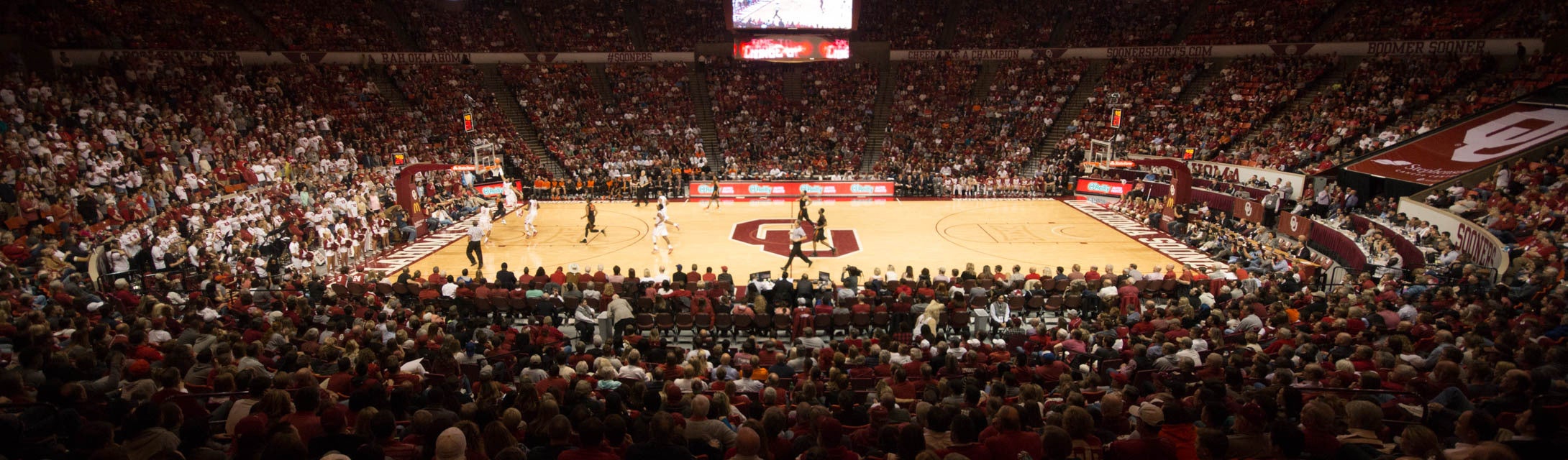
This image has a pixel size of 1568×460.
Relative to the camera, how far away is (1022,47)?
4475cm

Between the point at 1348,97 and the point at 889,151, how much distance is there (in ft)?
62.1

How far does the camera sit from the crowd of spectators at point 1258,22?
38344mm

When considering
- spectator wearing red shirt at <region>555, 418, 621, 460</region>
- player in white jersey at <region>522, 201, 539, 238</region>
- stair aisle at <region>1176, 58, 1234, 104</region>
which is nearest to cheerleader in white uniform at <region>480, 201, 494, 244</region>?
player in white jersey at <region>522, 201, 539, 238</region>

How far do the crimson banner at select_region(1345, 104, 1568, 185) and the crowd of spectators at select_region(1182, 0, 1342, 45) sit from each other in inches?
515

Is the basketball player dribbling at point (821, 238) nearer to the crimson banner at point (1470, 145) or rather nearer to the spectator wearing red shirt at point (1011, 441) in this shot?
the spectator wearing red shirt at point (1011, 441)

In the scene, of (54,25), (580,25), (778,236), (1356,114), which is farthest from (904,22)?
(54,25)

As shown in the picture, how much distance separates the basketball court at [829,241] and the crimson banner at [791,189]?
288 cm

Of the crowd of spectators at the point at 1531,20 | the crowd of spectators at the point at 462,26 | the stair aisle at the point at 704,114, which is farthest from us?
the crowd of spectators at the point at 462,26

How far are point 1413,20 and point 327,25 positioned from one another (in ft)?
165

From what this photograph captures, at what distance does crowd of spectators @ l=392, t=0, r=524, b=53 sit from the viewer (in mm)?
42750

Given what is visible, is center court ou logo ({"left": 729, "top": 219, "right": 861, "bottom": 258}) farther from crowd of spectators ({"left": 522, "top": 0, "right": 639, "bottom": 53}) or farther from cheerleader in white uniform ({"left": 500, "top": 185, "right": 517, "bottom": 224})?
crowd of spectators ({"left": 522, "top": 0, "right": 639, "bottom": 53})

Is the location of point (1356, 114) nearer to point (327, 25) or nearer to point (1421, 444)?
point (1421, 444)

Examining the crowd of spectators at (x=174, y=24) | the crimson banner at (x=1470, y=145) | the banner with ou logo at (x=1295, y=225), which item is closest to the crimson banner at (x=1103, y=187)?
the crimson banner at (x=1470, y=145)

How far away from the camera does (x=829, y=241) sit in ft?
83.0
